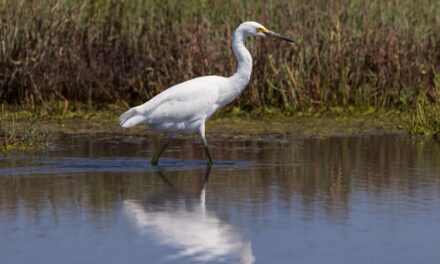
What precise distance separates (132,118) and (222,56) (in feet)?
12.6

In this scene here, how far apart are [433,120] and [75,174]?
170 inches

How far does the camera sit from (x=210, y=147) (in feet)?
39.4

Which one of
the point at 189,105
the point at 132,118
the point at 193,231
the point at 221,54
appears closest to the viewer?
the point at 193,231

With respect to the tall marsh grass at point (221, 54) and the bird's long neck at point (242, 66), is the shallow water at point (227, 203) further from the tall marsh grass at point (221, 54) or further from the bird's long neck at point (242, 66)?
the tall marsh grass at point (221, 54)

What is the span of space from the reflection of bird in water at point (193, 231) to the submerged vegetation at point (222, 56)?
6.12 meters

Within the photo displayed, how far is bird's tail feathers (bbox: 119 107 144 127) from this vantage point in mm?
11023

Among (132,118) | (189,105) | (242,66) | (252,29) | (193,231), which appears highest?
(252,29)

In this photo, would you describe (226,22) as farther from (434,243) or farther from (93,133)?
(434,243)

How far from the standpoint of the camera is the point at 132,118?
1106 centimetres

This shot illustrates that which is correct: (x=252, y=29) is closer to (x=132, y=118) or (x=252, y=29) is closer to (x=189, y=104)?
(x=189, y=104)

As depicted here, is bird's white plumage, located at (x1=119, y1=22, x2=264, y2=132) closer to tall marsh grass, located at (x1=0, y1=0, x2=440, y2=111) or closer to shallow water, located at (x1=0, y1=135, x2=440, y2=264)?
shallow water, located at (x1=0, y1=135, x2=440, y2=264)

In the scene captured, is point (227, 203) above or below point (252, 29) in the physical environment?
below

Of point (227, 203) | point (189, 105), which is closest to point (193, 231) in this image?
point (227, 203)

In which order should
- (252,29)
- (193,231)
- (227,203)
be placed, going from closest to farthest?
(193,231) < (227,203) < (252,29)
